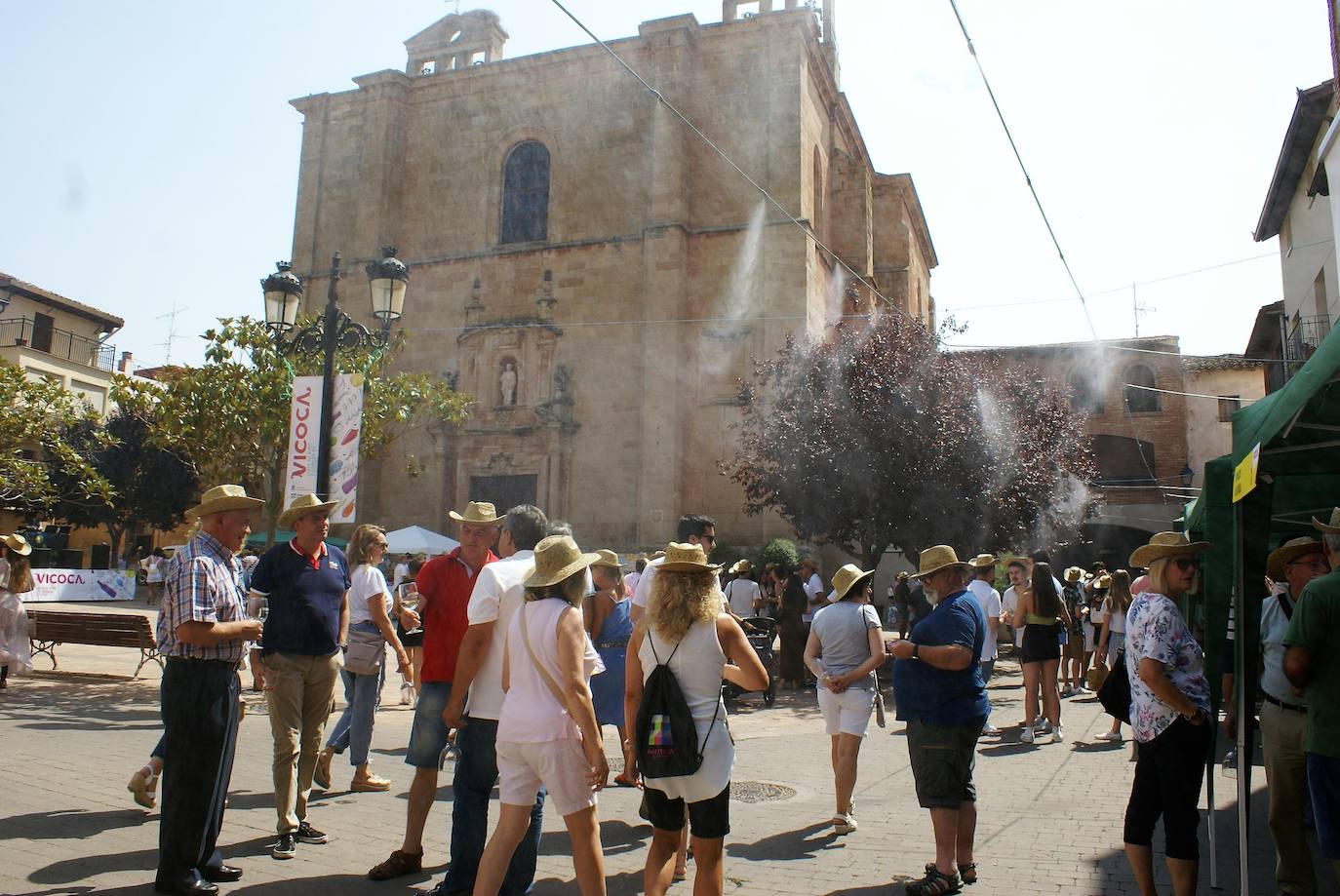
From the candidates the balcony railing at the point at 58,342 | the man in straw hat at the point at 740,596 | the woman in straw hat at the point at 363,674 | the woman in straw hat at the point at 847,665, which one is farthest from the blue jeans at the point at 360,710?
the balcony railing at the point at 58,342

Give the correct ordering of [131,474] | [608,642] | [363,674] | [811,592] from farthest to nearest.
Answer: [131,474]
[811,592]
[363,674]
[608,642]

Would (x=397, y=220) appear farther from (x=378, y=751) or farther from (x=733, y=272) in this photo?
(x=378, y=751)

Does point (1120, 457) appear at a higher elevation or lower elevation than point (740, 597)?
higher

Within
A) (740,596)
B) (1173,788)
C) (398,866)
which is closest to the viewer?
(1173,788)

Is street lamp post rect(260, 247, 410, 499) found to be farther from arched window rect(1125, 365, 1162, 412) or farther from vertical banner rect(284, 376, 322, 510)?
arched window rect(1125, 365, 1162, 412)

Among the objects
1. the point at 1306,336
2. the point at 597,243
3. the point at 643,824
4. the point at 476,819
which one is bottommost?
the point at 643,824

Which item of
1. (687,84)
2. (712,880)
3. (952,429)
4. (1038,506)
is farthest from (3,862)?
(687,84)

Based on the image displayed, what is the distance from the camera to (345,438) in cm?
1001

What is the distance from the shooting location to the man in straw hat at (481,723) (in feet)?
13.9

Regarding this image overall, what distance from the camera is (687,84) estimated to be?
26266mm

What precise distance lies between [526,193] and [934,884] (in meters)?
25.8

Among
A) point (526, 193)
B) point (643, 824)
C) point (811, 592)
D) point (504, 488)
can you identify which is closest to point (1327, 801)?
point (643, 824)

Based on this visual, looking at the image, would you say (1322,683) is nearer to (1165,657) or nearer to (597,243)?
(1165,657)

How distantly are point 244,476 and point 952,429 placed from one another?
10.7 m
